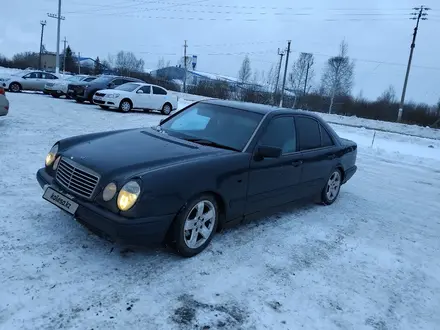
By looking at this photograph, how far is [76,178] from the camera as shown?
358cm

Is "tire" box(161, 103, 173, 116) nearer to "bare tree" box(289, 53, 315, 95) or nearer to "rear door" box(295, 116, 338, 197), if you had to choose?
"rear door" box(295, 116, 338, 197)

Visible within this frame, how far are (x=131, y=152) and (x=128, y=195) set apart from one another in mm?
723

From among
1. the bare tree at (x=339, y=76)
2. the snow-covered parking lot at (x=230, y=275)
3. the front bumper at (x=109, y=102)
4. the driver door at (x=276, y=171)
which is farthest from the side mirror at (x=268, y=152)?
the bare tree at (x=339, y=76)

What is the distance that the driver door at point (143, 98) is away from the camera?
17969 mm

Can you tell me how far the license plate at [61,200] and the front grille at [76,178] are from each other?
10cm

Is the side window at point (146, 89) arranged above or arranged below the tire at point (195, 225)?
above

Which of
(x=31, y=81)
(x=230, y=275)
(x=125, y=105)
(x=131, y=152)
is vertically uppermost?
(x=31, y=81)

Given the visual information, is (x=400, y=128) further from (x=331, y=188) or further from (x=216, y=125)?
(x=216, y=125)

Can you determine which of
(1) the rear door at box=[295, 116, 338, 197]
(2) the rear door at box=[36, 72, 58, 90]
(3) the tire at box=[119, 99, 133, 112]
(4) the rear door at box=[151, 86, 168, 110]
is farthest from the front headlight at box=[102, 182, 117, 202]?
(2) the rear door at box=[36, 72, 58, 90]

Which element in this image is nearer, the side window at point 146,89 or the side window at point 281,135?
the side window at point 281,135

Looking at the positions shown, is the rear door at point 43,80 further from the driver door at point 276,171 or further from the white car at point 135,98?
the driver door at point 276,171

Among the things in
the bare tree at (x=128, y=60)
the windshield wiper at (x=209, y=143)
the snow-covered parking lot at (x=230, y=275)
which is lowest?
the snow-covered parking lot at (x=230, y=275)

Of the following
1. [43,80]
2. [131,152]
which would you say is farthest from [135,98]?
[131,152]

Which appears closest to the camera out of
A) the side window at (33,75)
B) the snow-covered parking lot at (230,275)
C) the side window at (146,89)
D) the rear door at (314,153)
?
the snow-covered parking lot at (230,275)
